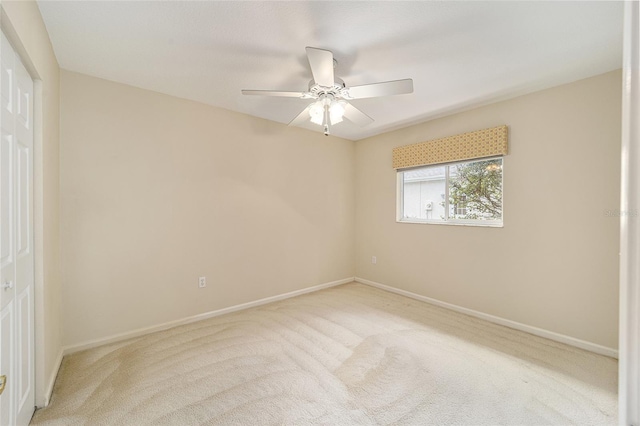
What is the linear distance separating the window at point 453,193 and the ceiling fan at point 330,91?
5.11 feet

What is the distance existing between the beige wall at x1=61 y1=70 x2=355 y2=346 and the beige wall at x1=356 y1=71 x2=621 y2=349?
1843 millimetres

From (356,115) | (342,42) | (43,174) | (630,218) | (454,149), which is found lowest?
(630,218)

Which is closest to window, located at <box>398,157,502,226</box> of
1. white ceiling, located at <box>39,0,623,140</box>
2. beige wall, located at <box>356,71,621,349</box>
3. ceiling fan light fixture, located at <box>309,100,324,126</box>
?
beige wall, located at <box>356,71,621,349</box>

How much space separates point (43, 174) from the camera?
173 cm

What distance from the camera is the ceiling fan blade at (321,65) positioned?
1639 mm

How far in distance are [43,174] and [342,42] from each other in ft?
6.89

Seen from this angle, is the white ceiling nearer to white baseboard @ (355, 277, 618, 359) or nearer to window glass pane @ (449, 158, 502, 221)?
window glass pane @ (449, 158, 502, 221)

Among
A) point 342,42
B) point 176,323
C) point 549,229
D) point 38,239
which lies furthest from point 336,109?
point 176,323

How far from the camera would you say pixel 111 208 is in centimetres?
248

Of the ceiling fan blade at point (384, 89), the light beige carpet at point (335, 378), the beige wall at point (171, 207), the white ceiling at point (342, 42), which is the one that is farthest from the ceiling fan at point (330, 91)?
the light beige carpet at point (335, 378)

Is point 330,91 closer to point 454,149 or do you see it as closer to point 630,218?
point 454,149

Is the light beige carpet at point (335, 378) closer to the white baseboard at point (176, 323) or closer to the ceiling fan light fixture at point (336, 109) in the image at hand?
the white baseboard at point (176, 323)

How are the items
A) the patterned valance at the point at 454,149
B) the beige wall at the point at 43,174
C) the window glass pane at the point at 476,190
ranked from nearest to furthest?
the beige wall at the point at 43,174, the patterned valance at the point at 454,149, the window glass pane at the point at 476,190

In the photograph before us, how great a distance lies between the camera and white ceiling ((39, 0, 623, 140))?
1.63 m
